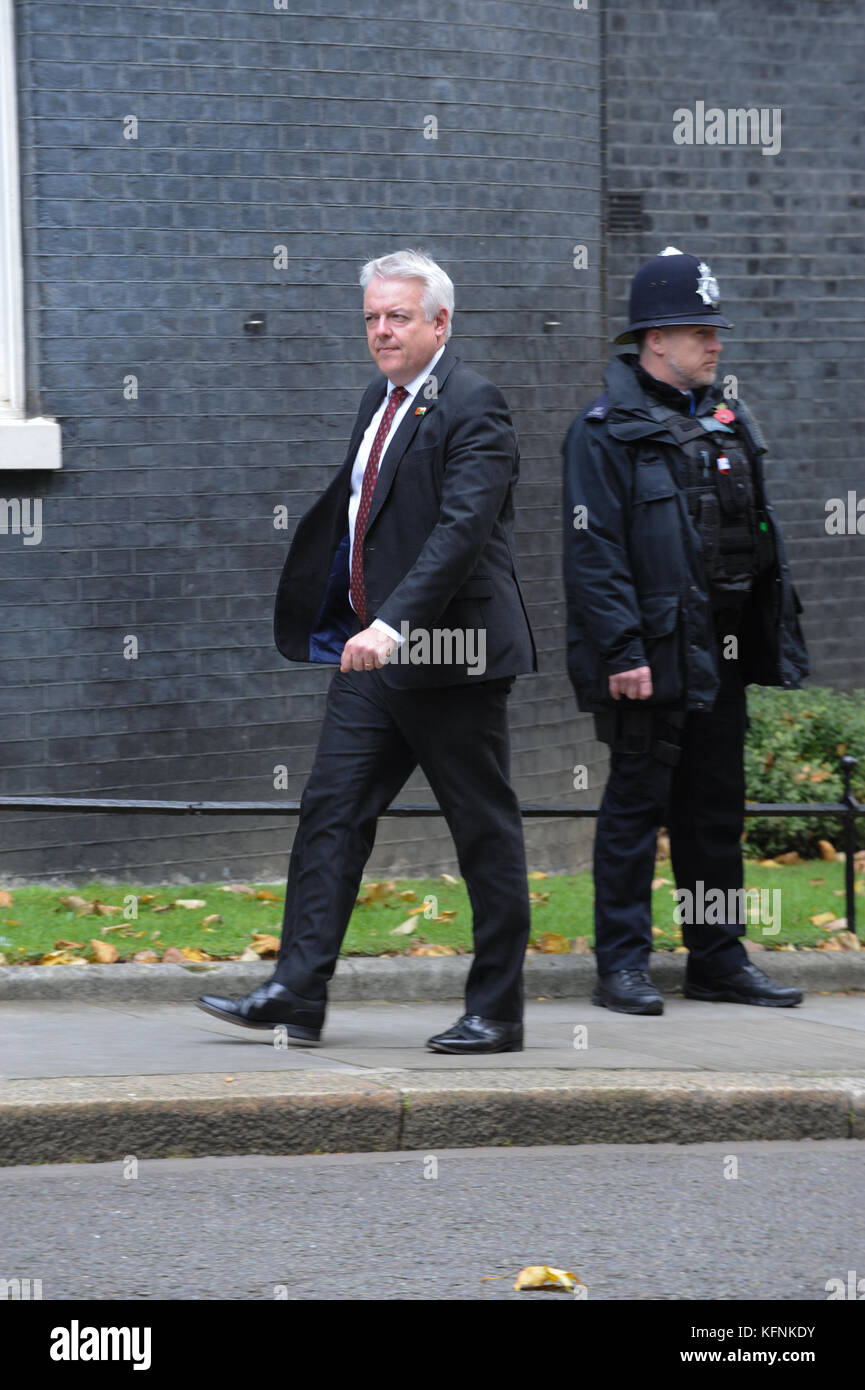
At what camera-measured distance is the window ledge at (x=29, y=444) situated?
752 centimetres

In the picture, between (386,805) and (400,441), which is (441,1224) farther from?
(400,441)

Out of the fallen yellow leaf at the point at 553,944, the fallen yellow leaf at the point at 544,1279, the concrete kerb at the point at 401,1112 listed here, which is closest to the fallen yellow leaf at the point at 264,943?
the fallen yellow leaf at the point at 553,944

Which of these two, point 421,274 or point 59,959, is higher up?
point 421,274

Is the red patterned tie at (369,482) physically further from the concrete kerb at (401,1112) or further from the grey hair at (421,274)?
the concrete kerb at (401,1112)

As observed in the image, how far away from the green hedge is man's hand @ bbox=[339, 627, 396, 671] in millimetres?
4085

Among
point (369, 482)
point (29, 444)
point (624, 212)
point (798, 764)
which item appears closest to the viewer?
point (369, 482)

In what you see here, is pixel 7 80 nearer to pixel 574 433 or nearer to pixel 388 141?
pixel 388 141

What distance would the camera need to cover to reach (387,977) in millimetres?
6723

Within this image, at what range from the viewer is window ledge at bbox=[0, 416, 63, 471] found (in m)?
7.52

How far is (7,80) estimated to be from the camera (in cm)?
757

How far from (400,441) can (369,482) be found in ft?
0.52

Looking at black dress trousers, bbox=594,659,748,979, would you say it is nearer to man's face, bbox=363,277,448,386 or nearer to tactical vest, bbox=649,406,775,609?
tactical vest, bbox=649,406,775,609

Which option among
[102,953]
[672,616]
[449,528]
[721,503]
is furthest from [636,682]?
[102,953]

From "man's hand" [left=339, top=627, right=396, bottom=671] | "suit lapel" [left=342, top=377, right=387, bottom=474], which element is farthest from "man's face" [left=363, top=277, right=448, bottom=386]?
"man's hand" [left=339, top=627, right=396, bottom=671]
